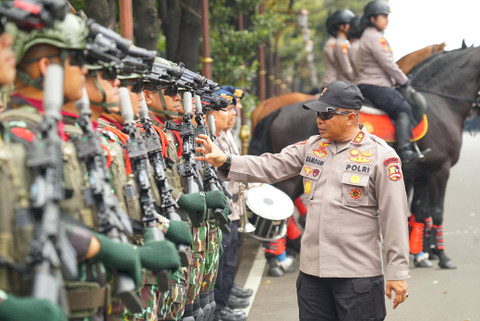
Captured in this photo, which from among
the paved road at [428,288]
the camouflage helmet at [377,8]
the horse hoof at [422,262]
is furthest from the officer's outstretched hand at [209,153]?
the camouflage helmet at [377,8]

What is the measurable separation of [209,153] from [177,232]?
38.3 inches

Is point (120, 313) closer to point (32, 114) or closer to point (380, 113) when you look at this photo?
point (32, 114)

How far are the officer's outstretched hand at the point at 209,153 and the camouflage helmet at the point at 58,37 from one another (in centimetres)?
166

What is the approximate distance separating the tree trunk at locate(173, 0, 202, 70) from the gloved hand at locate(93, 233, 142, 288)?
7919 mm

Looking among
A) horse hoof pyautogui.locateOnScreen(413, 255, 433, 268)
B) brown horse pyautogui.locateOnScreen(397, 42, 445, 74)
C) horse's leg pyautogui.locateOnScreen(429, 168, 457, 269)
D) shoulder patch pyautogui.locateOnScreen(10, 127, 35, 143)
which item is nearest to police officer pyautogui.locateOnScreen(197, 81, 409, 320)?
shoulder patch pyautogui.locateOnScreen(10, 127, 35, 143)

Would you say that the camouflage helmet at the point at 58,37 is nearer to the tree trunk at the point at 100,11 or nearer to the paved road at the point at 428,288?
the tree trunk at the point at 100,11

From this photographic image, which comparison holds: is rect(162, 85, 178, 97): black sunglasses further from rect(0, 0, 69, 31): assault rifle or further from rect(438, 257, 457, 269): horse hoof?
rect(438, 257, 457, 269): horse hoof

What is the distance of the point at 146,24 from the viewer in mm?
9023

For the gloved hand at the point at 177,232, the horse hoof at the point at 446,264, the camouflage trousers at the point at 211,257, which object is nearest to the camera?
the gloved hand at the point at 177,232

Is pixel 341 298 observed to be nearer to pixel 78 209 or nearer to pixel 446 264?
pixel 78 209

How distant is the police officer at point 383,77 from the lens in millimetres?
8836

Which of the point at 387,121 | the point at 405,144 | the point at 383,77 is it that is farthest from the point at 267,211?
the point at 383,77

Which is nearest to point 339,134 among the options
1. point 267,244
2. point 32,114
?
point 32,114

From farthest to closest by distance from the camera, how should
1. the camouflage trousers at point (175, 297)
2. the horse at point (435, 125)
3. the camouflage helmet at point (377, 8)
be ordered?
the camouflage helmet at point (377, 8)
the horse at point (435, 125)
the camouflage trousers at point (175, 297)
